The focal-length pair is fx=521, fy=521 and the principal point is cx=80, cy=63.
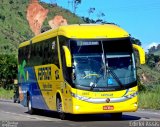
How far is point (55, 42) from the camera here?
2105 centimetres

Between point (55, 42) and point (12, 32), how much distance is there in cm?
10343

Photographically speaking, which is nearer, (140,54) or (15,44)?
(140,54)

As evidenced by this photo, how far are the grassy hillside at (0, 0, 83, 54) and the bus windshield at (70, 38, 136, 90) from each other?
Answer: 86.4 meters

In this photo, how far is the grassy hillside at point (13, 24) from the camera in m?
112

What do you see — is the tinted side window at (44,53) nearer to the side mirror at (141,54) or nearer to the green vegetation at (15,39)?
the side mirror at (141,54)

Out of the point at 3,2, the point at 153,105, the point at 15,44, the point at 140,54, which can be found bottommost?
the point at 153,105

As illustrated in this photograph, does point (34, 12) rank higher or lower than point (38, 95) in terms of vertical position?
higher


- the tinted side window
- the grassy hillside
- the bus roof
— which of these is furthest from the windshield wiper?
the grassy hillside

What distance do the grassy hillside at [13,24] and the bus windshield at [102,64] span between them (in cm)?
8641

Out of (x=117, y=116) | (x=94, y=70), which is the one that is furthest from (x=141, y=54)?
(x=117, y=116)

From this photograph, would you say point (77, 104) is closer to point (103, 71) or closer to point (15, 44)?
point (103, 71)

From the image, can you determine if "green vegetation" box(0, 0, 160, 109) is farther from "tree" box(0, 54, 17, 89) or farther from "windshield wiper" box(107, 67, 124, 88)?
"windshield wiper" box(107, 67, 124, 88)

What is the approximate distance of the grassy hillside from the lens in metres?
112

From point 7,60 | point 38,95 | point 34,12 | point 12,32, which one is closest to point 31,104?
point 38,95
